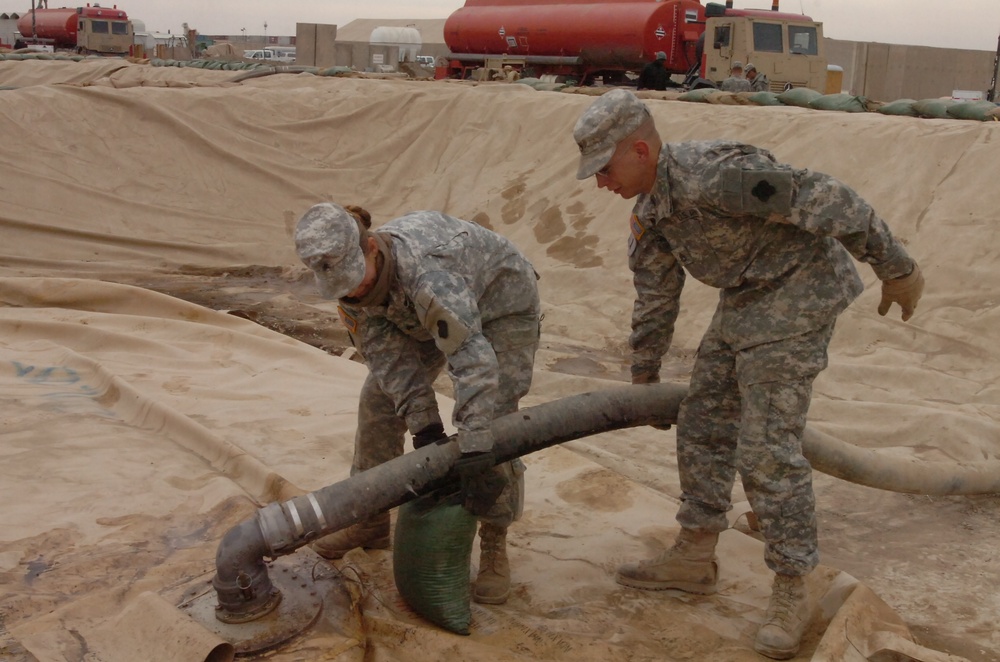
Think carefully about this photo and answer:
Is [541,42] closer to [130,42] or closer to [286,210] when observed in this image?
[286,210]

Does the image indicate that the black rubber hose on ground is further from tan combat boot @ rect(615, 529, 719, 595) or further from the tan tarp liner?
tan combat boot @ rect(615, 529, 719, 595)

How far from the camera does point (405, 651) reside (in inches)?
107

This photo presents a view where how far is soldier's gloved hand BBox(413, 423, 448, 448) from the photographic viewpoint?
2830mm

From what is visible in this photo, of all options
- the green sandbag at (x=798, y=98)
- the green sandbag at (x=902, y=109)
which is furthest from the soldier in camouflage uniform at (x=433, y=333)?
the green sandbag at (x=798, y=98)

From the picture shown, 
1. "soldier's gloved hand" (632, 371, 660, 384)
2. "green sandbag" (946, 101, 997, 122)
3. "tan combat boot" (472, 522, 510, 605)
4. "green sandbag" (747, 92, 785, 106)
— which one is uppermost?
"green sandbag" (747, 92, 785, 106)

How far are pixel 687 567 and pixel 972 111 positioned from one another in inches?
238

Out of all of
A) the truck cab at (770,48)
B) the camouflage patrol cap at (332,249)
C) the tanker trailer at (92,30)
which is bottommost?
the camouflage patrol cap at (332,249)

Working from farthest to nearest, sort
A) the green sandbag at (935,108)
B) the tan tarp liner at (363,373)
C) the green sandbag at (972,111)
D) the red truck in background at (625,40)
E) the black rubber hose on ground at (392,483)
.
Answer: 1. the red truck in background at (625,40)
2. the green sandbag at (935,108)
3. the green sandbag at (972,111)
4. the tan tarp liner at (363,373)
5. the black rubber hose on ground at (392,483)

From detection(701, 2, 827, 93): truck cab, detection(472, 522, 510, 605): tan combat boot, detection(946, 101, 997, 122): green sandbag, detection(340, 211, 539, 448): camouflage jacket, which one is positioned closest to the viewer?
detection(340, 211, 539, 448): camouflage jacket

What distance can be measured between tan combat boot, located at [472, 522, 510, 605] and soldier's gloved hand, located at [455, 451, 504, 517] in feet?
0.81

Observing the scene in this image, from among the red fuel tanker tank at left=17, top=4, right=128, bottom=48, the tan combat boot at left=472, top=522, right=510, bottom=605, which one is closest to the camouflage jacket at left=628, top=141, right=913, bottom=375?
the tan combat boot at left=472, top=522, right=510, bottom=605

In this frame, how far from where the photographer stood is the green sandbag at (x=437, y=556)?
2.78 metres

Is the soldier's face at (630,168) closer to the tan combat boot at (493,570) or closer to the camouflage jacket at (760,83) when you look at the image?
the tan combat boot at (493,570)

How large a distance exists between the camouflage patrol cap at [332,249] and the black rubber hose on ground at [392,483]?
1.81 feet
